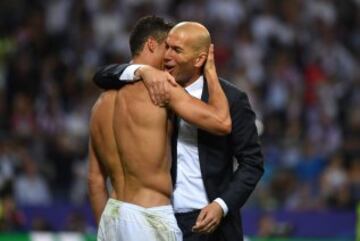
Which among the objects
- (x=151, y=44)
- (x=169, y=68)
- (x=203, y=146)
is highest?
(x=151, y=44)

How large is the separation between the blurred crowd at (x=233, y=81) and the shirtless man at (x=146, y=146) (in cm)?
621

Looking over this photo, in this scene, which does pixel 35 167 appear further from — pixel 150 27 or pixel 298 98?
pixel 150 27

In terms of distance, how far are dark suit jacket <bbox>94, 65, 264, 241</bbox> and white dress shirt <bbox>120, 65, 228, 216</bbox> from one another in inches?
1.2

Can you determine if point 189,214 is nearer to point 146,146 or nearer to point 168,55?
point 146,146

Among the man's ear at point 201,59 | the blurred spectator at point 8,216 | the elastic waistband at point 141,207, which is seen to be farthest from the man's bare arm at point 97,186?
the blurred spectator at point 8,216

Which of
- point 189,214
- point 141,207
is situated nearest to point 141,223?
point 141,207

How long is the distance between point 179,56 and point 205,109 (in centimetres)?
34

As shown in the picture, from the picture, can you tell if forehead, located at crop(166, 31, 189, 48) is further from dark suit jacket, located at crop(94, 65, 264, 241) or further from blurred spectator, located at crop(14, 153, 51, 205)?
blurred spectator, located at crop(14, 153, 51, 205)

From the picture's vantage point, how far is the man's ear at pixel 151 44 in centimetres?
739

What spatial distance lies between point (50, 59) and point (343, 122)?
12.7 feet

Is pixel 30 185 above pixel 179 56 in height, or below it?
below

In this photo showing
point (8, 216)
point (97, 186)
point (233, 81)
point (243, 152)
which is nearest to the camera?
point (243, 152)

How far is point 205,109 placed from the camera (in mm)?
7109

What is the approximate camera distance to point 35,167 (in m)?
14.7
